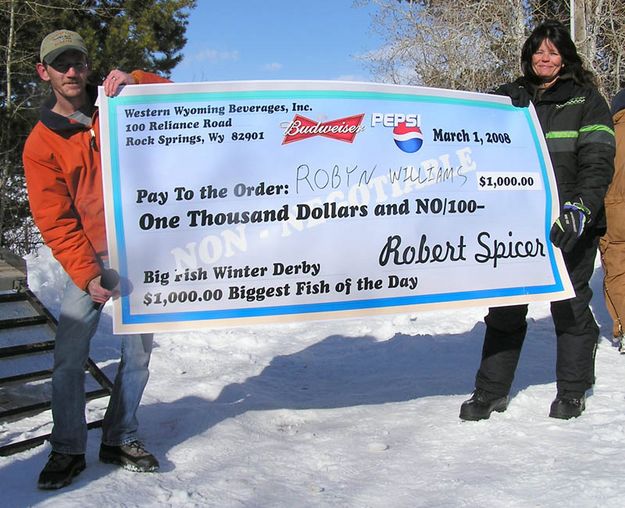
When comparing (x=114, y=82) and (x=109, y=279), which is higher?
(x=114, y=82)

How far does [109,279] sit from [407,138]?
1.75 m

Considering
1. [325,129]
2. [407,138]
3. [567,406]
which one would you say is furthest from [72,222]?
[567,406]

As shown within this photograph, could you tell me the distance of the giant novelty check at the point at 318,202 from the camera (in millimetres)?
3281

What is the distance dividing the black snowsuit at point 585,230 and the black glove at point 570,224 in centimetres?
8

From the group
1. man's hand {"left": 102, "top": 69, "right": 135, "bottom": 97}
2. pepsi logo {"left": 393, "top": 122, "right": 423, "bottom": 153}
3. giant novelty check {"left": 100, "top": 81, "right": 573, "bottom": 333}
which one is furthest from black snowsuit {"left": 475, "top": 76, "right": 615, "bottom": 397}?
man's hand {"left": 102, "top": 69, "right": 135, "bottom": 97}

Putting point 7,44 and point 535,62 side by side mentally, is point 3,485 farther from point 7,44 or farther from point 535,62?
point 7,44

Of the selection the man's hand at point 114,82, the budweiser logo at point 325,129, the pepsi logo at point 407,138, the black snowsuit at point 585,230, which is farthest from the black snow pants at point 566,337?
the man's hand at point 114,82

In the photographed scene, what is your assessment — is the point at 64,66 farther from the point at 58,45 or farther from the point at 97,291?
the point at 97,291

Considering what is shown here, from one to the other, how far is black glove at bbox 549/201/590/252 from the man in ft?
7.61

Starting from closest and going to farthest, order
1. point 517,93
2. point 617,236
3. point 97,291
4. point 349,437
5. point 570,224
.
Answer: point 97,291, point 570,224, point 349,437, point 517,93, point 617,236

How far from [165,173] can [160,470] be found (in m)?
1.47

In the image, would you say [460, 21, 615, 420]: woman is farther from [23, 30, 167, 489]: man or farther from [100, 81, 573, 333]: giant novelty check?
[23, 30, 167, 489]: man

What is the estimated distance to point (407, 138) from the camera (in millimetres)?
3727

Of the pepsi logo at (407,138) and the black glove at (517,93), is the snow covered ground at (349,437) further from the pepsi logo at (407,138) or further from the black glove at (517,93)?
the black glove at (517,93)
